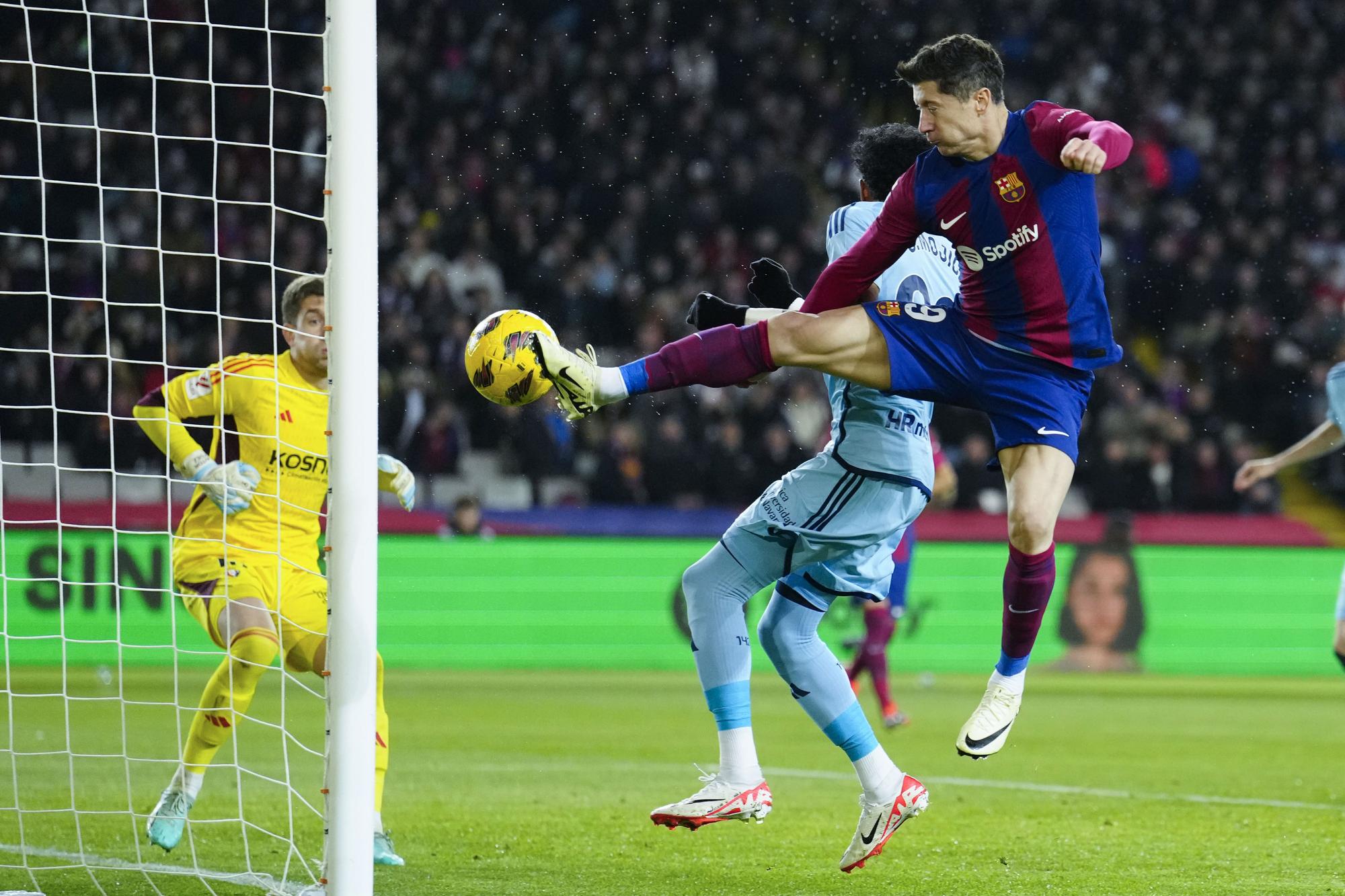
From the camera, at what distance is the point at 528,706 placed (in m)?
11.7

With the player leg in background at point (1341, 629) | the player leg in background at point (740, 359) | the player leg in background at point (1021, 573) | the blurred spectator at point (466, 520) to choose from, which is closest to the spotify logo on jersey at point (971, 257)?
the player leg in background at point (740, 359)

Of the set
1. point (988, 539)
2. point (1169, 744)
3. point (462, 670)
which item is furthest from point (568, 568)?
point (1169, 744)

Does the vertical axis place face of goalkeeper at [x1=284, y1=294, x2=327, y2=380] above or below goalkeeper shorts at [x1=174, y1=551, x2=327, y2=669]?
above

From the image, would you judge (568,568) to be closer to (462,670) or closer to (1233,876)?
(462,670)

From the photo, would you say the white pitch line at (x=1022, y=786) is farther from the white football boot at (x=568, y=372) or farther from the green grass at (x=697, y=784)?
the white football boot at (x=568, y=372)

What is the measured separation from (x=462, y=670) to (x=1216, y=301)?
9856 mm

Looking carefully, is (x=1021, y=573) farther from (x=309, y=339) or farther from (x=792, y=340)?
(x=309, y=339)

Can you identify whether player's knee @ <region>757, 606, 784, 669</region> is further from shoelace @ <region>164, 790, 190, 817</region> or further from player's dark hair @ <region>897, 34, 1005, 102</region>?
shoelace @ <region>164, 790, 190, 817</region>

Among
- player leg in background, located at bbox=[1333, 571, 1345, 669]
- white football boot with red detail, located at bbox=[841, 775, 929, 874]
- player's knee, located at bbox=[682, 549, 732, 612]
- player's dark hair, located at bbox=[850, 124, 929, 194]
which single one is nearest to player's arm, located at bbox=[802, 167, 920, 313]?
player's dark hair, located at bbox=[850, 124, 929, 194]

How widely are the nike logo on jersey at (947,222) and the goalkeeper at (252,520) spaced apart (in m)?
Answer: 2.30

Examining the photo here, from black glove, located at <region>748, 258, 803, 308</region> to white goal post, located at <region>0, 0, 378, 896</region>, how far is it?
164cm

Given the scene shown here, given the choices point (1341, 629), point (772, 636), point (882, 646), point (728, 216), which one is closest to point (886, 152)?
point (772, 636)

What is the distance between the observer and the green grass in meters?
5.54

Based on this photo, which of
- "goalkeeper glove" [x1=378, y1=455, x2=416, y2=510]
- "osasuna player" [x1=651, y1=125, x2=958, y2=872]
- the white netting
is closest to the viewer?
"osasuna player" [x1=651, y1=125, x2=958, y2=872]
